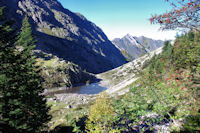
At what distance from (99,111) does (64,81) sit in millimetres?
116725

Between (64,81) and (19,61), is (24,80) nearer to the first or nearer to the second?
(19,61)

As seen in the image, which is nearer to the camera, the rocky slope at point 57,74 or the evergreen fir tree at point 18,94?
the evergreen fir tree at point 18,94

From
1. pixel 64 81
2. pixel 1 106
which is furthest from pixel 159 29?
pixel 64 81

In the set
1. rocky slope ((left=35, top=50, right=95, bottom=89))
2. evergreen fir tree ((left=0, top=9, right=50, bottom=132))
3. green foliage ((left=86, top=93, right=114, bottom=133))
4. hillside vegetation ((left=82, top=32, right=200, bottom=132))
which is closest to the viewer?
hillside vegetation ((left=82, top=32, right=200, bottom=132))

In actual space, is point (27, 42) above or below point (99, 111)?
above

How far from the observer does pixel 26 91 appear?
16.4m

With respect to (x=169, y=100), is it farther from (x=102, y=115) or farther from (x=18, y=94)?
(x=18, y=94)

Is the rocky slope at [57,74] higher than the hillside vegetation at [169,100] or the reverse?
higher

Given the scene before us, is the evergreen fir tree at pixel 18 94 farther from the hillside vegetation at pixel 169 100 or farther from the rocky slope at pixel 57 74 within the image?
the rocky slope at pixel 57 74

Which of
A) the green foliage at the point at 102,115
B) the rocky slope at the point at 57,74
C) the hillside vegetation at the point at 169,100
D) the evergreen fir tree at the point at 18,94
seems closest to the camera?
the hillside vegetation at the point at 169,100

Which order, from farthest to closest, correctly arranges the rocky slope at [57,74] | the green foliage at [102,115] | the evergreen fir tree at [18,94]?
the rocky slope at [57,74], the evergreen fir tree at [18,94], the green foliage at [102,115]

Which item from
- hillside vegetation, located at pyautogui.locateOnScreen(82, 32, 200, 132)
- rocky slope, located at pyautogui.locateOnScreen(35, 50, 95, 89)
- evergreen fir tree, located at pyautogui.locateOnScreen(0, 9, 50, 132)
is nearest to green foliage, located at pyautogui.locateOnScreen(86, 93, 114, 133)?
hillside vegetation, located at pyautogui.locateOnScreen(82, 32, 200, 132)

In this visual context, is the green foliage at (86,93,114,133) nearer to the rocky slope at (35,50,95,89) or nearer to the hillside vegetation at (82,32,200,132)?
the hillside vegetation at (82,32,200,132)

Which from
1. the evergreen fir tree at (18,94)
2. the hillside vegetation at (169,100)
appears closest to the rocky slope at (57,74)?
the evergreen fir tree at (18,94)
